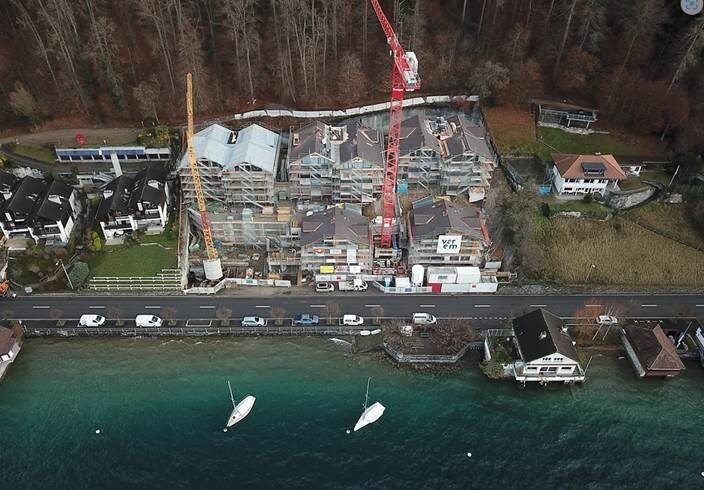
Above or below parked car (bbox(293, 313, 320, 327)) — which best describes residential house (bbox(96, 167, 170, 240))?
above

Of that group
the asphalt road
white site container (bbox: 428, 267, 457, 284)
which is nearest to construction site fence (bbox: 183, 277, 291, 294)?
the asphalt road

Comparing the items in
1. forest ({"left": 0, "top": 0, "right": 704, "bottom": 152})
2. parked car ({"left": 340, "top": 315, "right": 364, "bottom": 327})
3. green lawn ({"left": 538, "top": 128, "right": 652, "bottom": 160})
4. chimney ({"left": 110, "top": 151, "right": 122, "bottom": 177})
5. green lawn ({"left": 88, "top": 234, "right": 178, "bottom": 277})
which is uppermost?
forest ({"left": 0, "top": 0, "right": 704, "bottom": 152})

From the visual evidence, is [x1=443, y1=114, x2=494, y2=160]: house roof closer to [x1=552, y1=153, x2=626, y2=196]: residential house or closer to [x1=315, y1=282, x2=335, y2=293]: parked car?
[x1=552, y1=153, x2=626, y2=196]: residential house

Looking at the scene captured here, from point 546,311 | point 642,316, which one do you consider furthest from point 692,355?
point 546,311

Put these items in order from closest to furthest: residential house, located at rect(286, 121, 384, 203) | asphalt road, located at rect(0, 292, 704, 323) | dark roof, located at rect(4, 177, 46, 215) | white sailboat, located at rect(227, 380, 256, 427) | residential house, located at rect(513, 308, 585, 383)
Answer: white sailboat, located at rect(227, 380, 256, 427) → residential house, located at rect(513, 308, 585, 383) → asphalt road, located at rect(0, 292, 704, 323) → dark roof, located at rect(4, 177, 46, 215) → residential house, located at rect(286, 121, 384, 203)

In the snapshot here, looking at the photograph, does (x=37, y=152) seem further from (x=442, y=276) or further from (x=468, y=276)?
(x=468, y=276)

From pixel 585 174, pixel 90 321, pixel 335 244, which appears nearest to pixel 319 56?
pixel 335 244
